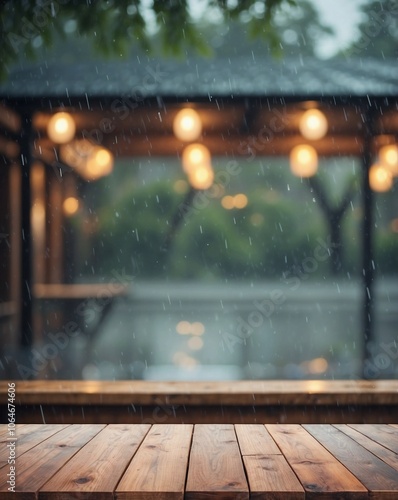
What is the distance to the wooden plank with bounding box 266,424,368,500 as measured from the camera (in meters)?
1.73

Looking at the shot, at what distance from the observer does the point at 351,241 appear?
58.4ft

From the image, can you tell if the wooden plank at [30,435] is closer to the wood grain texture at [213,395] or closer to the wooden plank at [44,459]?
the wooden plank at [44,459]

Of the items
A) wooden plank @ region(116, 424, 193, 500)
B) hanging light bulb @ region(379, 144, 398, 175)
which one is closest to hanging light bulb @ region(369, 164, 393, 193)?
hanging light bulb @ region(379, 144, 398, 175)

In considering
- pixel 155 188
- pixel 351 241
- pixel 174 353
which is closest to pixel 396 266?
pixel 351 241

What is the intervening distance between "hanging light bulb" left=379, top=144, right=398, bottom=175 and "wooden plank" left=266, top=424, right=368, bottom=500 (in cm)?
605

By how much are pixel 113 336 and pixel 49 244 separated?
238cm

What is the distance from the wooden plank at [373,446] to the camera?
2065mm

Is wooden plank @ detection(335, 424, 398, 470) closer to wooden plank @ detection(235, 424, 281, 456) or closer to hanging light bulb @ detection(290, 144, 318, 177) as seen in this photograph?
wooden plank @ detection(235, 424, 281, 456)

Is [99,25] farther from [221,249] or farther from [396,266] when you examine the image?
[221,249]

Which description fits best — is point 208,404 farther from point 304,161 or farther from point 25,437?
point 304,161

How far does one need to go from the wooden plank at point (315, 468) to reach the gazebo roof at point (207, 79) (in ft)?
15.2

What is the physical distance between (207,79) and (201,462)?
5935mm

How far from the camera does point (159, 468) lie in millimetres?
1943

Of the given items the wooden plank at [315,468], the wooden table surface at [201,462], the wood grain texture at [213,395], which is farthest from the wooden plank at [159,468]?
the wood grain texture at [213,395]
